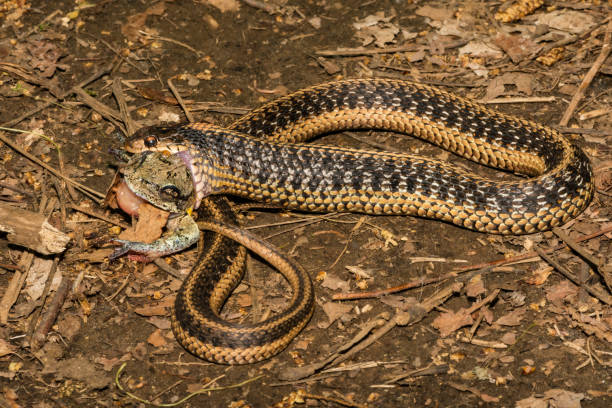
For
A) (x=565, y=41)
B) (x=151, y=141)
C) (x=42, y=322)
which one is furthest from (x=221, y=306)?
(x=565, y=41)

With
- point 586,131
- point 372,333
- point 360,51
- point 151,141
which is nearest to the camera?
point 372,333

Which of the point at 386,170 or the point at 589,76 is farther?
the point at 589,76

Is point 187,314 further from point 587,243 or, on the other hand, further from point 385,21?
point 385,21

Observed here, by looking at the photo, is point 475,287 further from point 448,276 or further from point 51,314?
point 51,314

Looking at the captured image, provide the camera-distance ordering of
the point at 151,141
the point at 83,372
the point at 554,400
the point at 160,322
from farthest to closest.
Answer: the point at 151,141 → the point at 160,322 → the point at 83,372 → the point at 554,400

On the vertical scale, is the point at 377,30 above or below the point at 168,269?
above

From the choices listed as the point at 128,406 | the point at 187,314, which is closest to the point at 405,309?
the point at 187,314

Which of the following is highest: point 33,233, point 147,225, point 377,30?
point 377,30
